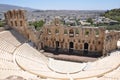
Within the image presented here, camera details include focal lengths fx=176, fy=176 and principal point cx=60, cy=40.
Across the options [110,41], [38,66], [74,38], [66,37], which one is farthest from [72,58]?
[38,66]

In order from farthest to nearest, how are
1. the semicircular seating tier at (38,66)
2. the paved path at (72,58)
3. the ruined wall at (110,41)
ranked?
the ruined wall at (110,41)
the paved path at (72,58)
the semicircular seating tier at (38,66)

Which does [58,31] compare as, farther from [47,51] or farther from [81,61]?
[81,61]

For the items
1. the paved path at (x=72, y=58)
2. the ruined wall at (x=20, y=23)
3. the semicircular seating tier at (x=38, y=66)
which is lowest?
the paved path at (x=72, y=58)

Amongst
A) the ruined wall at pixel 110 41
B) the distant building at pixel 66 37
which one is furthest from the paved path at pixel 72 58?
the ruined wall at pixel 110 41

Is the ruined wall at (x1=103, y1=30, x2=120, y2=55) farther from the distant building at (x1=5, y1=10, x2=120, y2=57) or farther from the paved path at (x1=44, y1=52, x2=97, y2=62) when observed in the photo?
the paved path at (x1=44, y1=52, x2=97, y2=62)

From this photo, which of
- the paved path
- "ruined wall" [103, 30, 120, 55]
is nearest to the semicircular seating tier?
the paved path

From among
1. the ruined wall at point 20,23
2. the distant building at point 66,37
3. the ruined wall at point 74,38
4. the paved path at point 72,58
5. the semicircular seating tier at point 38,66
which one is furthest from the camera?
the ruined wall at point 20,23

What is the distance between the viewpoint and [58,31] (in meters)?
35.8

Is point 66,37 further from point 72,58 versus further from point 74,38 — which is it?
point 72,58

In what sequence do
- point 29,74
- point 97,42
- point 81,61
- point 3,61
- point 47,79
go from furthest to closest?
point 97,42, point 81,61, point 3,61, point 29,74, point 47,79

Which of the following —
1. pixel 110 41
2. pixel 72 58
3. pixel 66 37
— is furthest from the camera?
pixel 66 37

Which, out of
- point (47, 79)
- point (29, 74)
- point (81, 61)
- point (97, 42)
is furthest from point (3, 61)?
point (97, 42)

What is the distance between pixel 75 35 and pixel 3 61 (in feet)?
51.4

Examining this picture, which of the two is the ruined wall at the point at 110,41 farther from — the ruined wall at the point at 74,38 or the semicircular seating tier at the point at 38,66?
the semicircular seating tier at the point at 38,66
